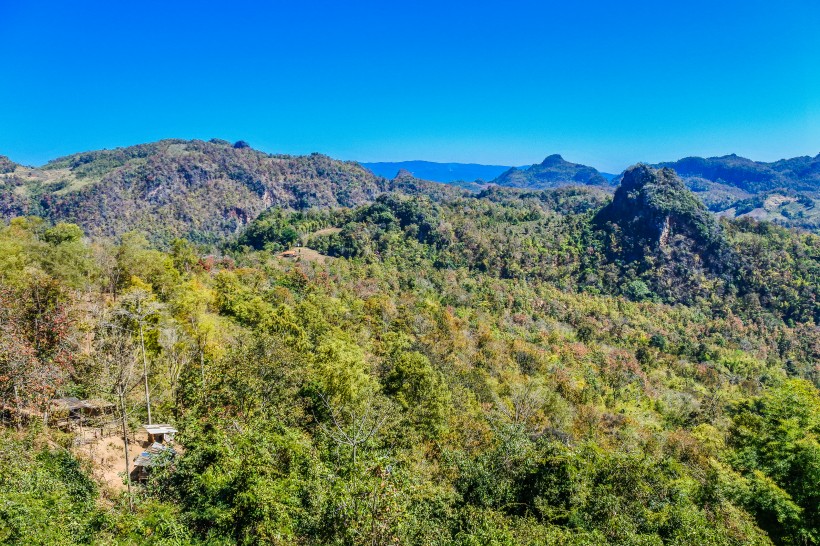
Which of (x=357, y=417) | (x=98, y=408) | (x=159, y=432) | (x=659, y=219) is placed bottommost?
(x=357, y=417)

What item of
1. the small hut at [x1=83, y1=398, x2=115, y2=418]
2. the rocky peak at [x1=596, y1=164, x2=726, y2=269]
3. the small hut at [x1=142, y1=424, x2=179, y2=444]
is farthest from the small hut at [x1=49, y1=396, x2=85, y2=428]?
the rocky peak at [x1=596, y1=164, x2=726, y2=269]

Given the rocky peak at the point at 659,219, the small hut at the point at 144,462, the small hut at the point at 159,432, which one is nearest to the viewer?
the small hut at the point at 144,462

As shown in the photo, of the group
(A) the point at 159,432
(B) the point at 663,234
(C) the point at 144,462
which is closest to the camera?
(C) the point at 144,462

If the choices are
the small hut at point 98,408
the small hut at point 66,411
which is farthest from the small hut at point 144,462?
the small hut at point 66,411

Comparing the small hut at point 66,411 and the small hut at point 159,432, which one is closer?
the small hut at point 66,411

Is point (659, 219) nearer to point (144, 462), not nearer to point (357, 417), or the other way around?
point (357, 417)

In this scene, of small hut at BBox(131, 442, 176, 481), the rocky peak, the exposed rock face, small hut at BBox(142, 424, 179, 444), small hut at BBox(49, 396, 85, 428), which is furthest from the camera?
the rocky peak

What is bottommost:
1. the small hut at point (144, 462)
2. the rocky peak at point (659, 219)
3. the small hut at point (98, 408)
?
the small hut at point (144, 462)

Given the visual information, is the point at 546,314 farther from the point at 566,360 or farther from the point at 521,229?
the point at 521,229

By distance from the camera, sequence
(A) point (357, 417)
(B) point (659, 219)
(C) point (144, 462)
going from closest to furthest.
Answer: (C) point (144, 462), (A) point (357, 417), (B) point (659, 219)

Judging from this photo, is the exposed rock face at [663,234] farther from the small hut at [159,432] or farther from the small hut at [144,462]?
the small hut at [144,462]

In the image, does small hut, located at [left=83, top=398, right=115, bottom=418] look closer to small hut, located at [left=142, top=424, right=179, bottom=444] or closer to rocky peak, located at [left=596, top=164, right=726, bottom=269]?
small hut, located at [left=142, top=424, right=179, bottom=444]

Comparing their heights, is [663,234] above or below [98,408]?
above

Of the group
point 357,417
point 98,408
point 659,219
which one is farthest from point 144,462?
point 659,219
